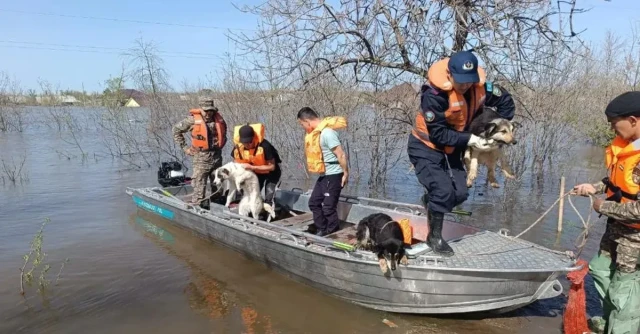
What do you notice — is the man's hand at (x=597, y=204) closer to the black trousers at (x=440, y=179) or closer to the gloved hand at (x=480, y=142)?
the gloved hand at (x=480, y=142)

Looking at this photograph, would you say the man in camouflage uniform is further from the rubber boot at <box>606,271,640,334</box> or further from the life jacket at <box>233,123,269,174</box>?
the rubber boot at <box>606,271,640,334</box>

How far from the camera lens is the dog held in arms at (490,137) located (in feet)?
13.9

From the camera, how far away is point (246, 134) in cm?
674

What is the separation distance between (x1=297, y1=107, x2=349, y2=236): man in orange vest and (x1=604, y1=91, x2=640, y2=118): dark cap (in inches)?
120

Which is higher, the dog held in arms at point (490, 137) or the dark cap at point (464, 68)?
the dark cap at point (464, 68)

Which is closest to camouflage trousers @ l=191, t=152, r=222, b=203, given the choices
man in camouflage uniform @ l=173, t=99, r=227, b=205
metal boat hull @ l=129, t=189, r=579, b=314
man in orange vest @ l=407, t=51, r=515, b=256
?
man in camouflage uniform @ l=173, t=99, r=227, b=205

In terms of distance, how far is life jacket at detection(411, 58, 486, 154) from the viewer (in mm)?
4191

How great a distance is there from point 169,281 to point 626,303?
5108 millimetres

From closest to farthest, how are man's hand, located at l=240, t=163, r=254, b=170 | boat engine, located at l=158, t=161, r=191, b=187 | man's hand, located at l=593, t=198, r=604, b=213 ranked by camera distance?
man's hand, located at l=593, t=198, r=604, b=213
man's hand, located at l=240, t=163, r=254, b=170
boat engine, located at l=158, t=161, r=191, b=187

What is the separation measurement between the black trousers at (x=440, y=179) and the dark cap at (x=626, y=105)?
4.95 ft

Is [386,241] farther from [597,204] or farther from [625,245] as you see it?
[625,245]

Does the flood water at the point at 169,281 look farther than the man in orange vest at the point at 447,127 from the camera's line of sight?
Yes

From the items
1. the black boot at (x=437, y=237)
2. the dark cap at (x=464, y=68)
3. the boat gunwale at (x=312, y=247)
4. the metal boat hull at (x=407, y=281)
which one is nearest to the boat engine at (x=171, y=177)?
the boat gunwale at (x=312, y=247)

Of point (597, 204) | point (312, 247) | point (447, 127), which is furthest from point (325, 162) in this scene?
point (597, 204)
